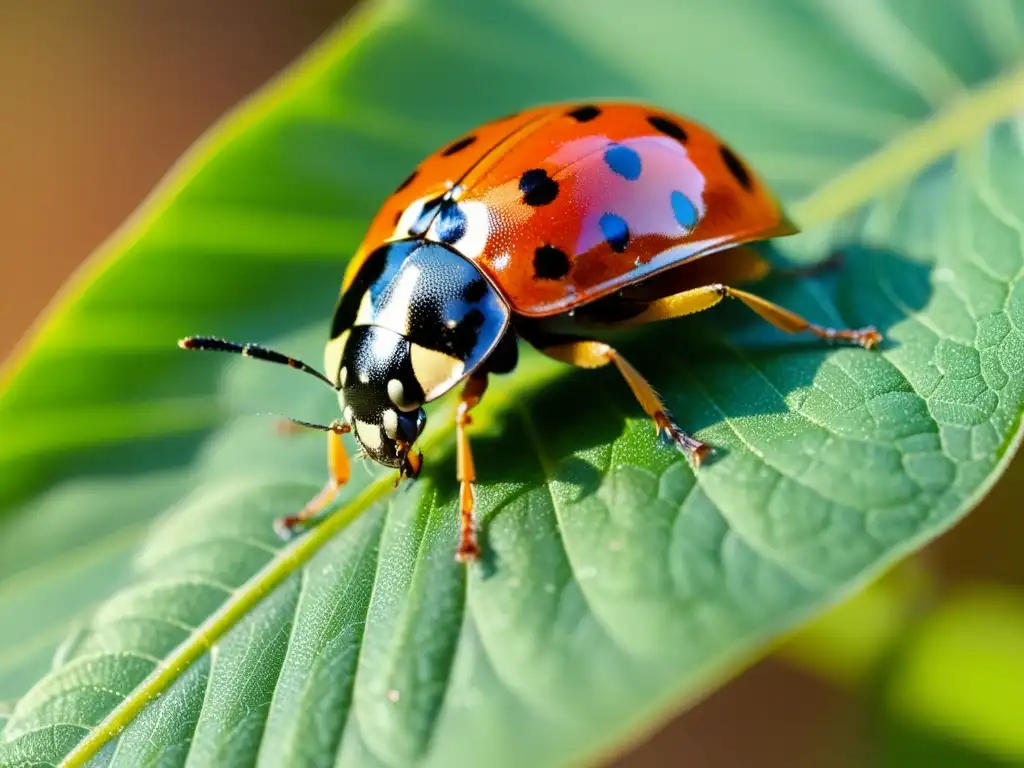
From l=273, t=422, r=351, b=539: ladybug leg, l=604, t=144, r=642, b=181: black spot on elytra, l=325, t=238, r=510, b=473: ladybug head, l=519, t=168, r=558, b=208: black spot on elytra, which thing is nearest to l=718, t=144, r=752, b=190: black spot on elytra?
l=604, t=144, r=642, b=181: black spot on elytra

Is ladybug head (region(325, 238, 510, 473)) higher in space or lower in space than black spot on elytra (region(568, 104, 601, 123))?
lower

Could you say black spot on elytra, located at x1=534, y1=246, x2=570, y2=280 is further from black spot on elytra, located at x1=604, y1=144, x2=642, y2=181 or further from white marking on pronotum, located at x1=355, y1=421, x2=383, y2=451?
white marking on pronotum, located at x1=355, y1=421, x2=383, y2=451

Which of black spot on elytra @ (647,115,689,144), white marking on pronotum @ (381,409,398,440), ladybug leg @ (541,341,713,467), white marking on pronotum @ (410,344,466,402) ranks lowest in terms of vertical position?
ladybug leg @ (541,341,713,467)

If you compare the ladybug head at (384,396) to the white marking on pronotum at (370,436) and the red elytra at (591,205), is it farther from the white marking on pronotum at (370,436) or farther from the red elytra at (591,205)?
the red elytra at (591,205)

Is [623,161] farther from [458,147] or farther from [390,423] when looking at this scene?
[390,423]

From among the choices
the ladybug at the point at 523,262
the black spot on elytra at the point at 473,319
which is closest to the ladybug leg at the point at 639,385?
the ladybug at the point at 523,262

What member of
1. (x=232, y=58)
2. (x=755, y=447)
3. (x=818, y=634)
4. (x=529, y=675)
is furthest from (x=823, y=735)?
(x=232, y=58)
